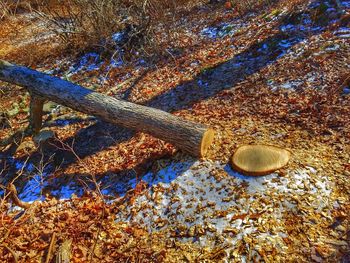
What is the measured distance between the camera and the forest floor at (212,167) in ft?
12.2

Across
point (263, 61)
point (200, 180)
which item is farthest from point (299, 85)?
point (200, 180)

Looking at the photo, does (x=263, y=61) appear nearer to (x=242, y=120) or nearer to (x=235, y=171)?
(x=242, y=120)

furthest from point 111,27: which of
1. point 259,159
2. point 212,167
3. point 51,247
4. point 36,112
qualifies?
point 51,247

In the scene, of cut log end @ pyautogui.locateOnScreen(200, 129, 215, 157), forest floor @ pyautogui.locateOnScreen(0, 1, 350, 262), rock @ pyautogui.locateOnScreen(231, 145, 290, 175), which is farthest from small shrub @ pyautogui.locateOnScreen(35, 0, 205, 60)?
rock @ pyautogui.locateOnScreen(231, 145, 290, 175)

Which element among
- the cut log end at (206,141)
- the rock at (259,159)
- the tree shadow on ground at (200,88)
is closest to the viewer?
the rock at (259,159)

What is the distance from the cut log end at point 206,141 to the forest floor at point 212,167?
12 cm

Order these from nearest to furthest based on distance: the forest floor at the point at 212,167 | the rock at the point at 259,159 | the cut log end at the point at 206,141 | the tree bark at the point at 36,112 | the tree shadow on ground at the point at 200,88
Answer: the forest floor at the point at 212,167 < the rock at the point at 259,159 < the cut log end at the point at 206,141 < the tree shadow on ground at the point at 200,88 < the tree bark at the point at 36,112

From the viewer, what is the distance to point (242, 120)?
18.7 feet

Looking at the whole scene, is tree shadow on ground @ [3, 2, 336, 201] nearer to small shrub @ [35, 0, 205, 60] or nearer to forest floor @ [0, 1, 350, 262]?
forest floor @ [0, 1, 350, 262]

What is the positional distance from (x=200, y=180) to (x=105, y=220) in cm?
152

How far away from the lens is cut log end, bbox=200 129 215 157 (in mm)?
4785

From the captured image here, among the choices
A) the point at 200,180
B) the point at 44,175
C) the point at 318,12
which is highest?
the point at 318,12

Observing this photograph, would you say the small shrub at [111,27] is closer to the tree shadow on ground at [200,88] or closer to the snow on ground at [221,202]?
the tree shadow on ground at [200,88]

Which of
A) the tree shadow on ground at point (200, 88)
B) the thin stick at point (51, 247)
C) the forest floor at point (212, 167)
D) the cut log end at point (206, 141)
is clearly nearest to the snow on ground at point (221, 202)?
the forest floor at point (212, 167)
